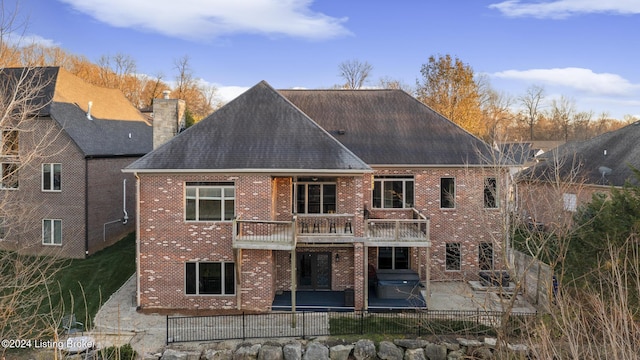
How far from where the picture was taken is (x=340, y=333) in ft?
43.0

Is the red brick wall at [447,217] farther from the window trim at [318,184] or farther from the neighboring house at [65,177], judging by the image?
the neighboring house at [65,177]

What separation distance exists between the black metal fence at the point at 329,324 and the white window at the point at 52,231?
34.4ft

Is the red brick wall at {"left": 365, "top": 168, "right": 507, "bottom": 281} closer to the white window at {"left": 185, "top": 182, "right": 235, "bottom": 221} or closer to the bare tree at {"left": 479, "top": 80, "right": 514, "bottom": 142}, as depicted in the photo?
the white window at {"left": 185, "top": 182, "right": 235, "bottom": 221}

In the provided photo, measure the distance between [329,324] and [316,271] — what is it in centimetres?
324

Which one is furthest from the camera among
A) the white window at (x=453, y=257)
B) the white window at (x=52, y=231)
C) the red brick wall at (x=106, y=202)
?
the red brick wall at (x=106, y=202)

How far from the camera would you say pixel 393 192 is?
18266 millimetres

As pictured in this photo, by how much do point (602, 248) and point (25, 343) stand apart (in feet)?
55.2

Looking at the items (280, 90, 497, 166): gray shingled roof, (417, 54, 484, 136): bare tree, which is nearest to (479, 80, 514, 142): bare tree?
(417, 54, 484, 136): bare tree

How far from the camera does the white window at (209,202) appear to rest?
1499 cm

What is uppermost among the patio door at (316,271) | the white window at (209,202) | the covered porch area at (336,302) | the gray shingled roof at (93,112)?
the gray shingled roof at (93,112)

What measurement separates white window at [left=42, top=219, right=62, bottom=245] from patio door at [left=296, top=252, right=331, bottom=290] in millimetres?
12883

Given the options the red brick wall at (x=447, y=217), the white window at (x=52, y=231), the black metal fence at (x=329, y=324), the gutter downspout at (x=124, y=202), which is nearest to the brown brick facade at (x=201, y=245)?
the black metal fence at (x=329, y=324)

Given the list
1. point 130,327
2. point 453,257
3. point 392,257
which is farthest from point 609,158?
point 130,327

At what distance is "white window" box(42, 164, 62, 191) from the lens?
2034cm
